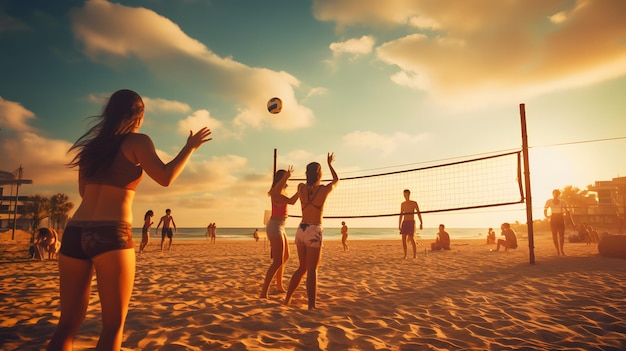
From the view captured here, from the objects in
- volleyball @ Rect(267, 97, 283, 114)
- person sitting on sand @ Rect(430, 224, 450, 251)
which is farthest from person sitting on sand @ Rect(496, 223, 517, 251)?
volleyball @ Rect(267, 97, 283, 114)

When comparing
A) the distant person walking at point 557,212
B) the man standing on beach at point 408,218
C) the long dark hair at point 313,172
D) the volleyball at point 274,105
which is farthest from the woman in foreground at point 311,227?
the distant person walking at point 557,212

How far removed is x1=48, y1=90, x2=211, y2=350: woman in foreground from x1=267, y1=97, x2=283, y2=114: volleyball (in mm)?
6784

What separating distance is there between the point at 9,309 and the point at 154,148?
3920 mm

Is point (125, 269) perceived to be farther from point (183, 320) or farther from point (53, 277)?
point (53, 277)

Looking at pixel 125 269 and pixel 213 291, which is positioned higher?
pixel 125 269

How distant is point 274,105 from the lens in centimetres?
845

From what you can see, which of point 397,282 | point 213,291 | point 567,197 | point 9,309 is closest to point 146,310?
point 213,291

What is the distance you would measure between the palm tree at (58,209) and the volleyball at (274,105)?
36.7 meters

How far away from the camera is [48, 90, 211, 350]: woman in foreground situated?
146cm

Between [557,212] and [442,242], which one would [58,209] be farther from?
[557,212]

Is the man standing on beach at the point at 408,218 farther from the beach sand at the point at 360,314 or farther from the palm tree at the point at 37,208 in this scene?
the palm tree at the point at 37,208

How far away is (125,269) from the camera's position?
1504 millimetres

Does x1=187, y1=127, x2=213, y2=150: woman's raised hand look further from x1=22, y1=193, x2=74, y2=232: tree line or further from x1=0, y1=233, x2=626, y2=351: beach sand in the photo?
→ x1=22, y1=193, x2=74, y2=232: tree line

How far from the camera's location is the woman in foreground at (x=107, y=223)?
4.80 ft
